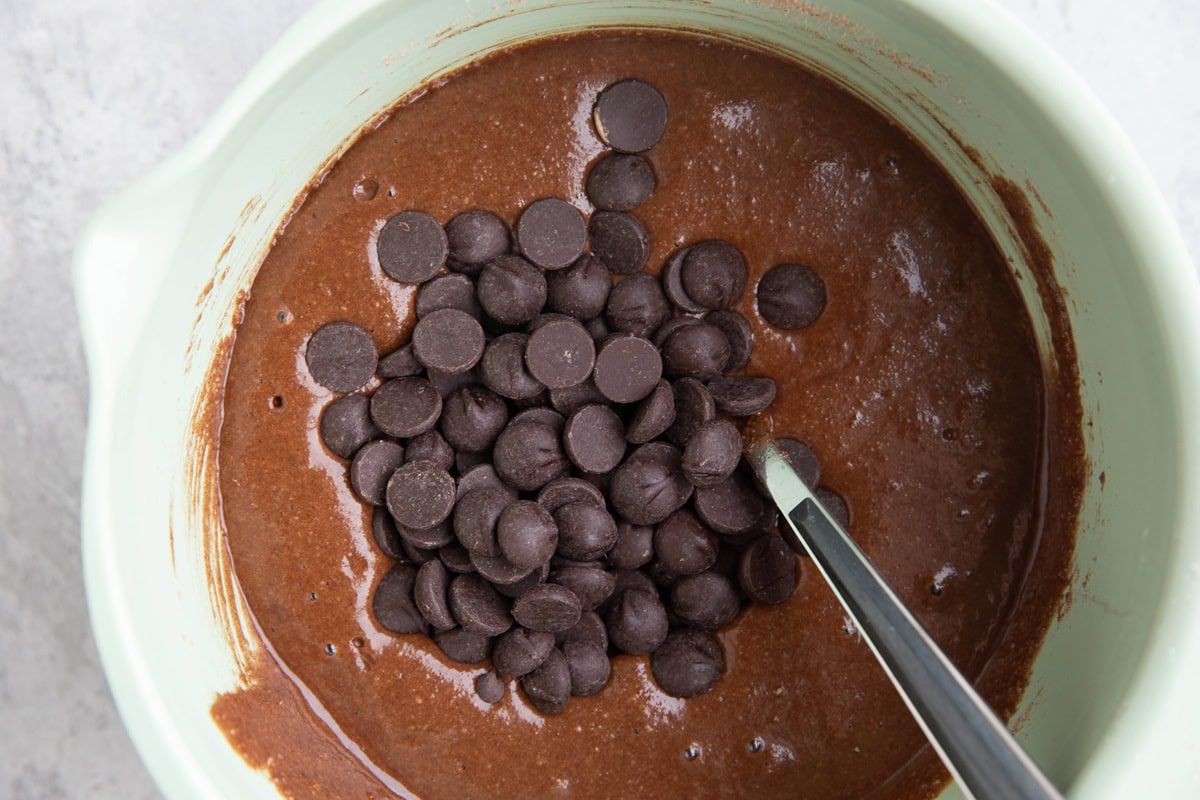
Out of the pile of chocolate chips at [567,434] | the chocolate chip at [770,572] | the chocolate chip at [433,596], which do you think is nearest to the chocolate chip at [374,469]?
the pile of chocolate chips at [567,434]

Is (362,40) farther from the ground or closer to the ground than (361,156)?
farther from the ground

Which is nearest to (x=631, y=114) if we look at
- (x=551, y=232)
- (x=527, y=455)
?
(x=551, y=232)

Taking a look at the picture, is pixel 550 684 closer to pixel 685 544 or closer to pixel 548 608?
pixel 548 608

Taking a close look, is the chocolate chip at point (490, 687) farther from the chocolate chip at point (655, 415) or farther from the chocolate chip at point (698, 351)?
the chocolate chip at point (698, 351)

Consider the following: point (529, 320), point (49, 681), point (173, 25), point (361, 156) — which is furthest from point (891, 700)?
point (173, 25)

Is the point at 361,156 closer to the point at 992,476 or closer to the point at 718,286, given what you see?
the point at 718,286
